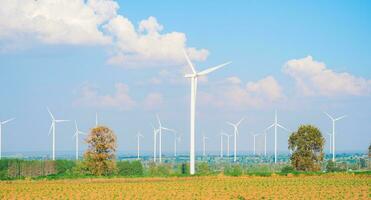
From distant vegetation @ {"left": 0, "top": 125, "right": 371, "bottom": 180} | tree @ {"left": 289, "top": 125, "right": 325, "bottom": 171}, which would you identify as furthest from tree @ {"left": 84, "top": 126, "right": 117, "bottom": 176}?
tree @ {"left": 289, "top": 125, "right": 325, "bottom": 171}

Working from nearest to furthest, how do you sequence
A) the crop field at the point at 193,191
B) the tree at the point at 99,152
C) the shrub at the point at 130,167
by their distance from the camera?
the crop field at the point at 193,191 < the tree at the point at 99,152 < the shrub at the point at 130,167

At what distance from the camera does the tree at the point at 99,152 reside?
3009 inches

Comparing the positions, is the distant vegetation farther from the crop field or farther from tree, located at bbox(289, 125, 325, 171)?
the crop field

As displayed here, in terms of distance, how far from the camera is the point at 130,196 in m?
49.5

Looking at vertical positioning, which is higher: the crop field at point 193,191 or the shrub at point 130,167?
the crop field at point 193,191

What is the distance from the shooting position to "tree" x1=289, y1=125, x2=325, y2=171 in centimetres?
8994

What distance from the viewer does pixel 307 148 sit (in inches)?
3551

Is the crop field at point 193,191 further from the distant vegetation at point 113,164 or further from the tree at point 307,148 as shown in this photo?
the tree at point 307,148

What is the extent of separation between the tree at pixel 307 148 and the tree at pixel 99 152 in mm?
27737

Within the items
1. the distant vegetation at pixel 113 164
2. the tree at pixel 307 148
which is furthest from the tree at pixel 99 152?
the tree at pixel 307 148

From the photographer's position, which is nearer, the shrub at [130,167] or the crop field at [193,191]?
the crop field at [193,191]

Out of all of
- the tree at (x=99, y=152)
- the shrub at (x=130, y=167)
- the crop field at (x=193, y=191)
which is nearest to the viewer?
the crop field at (x=193, y=191)

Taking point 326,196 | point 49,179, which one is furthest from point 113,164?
point 326,196

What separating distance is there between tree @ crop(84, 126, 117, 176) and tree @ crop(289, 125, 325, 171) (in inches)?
1092
